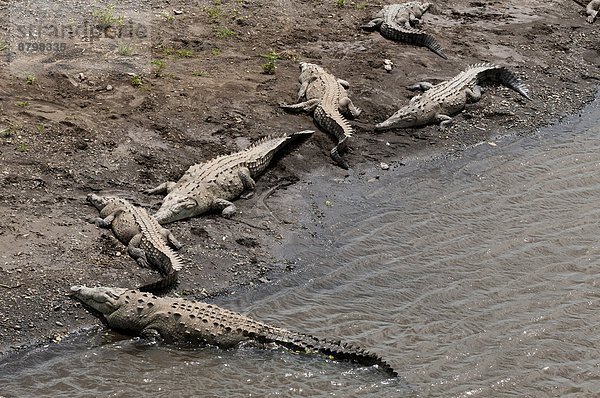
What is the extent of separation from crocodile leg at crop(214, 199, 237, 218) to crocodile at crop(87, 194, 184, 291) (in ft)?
2.59

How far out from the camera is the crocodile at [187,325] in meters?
7.04

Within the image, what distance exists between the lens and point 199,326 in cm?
702

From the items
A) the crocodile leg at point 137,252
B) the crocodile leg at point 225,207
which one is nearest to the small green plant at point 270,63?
the crocodile leg at point 225,207

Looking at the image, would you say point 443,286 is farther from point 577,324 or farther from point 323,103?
point 323,103

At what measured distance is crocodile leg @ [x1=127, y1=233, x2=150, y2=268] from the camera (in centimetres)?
786

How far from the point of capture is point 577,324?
7.63 metres

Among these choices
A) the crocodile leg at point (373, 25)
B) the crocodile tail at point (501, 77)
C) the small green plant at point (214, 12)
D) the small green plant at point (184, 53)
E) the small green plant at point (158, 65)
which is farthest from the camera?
the crocodile leg at point (373, 25)

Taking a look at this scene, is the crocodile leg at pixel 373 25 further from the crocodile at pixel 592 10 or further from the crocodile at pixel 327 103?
the crocodile at pixel 592 10

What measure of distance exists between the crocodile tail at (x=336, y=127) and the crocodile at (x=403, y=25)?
9.70ft

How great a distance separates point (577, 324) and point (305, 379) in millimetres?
2587

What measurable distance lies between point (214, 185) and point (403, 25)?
581 centimetres

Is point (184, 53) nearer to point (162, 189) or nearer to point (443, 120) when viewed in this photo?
point (162, 189)

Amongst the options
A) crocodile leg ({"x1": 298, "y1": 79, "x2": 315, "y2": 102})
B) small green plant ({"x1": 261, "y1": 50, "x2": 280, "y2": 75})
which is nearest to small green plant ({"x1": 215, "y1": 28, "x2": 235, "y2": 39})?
small green plant ({"x1": 261, "y1": 50, "x2": 280, "y2": 75})

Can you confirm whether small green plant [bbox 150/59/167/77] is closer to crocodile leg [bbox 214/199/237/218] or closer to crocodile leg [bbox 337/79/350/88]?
crocodile leg [bbox 337/79/350/88]
